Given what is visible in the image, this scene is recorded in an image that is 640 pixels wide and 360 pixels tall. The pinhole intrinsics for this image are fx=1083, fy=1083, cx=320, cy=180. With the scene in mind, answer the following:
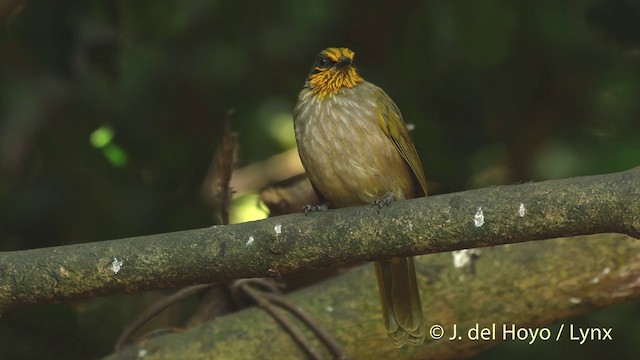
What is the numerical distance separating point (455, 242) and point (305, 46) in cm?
265

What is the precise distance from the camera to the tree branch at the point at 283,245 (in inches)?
113

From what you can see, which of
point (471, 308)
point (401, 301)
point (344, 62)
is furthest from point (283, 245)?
point (344, 62)

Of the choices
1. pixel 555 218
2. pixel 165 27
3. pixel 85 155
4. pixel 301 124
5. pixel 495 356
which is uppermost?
pixel 165 27

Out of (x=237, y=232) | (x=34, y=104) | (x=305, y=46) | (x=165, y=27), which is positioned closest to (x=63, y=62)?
(x=165, y=27)

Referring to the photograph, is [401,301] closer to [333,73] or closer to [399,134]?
[399,134]

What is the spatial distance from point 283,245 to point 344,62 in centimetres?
140

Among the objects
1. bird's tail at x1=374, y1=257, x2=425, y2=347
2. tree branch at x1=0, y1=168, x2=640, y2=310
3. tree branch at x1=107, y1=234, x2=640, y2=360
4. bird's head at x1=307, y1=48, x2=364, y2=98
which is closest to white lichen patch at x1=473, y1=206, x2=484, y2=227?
tree branch at x1=0, y1=168, x2=640, y2=310

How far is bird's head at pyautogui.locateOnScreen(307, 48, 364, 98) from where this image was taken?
4.30 metres

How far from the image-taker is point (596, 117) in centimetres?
505

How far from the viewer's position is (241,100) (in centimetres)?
529

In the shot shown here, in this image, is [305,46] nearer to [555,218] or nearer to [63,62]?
[63,62]

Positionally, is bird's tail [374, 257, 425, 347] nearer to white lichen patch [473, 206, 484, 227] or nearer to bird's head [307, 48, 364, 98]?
bird's head [307, 48, 364, 98]

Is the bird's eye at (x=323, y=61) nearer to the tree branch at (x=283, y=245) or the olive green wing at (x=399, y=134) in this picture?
the olive green wing at (x=399, y=134)

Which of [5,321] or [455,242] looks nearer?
[455,242]
